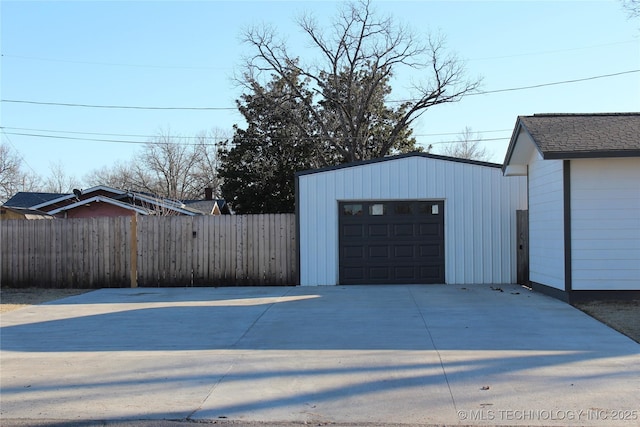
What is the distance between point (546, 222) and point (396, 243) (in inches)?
155

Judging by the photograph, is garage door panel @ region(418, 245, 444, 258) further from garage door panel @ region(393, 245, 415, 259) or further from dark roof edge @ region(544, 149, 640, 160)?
dark roof edge @ region(544, 149, 640, 160)

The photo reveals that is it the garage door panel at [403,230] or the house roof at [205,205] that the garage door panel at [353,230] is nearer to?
the garage door panel at [403,230]

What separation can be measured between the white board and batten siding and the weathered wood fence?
156cm

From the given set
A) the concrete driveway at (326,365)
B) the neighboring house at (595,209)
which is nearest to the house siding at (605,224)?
the neighboring house at (595,209)

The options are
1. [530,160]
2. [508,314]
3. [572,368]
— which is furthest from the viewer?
[530,160]

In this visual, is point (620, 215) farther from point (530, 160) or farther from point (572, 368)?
point (572, 368)

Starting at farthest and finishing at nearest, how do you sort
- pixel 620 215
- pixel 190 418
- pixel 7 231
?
1. pixel 7 231
2. pixel 620 215
3. pixel 190 418

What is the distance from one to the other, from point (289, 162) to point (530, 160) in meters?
22.6

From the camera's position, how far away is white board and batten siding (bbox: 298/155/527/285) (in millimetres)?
15250

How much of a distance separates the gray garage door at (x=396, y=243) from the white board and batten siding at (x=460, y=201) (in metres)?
0.24

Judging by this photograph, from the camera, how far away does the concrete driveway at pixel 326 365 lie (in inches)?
214

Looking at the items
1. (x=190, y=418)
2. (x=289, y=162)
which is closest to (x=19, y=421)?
(x=190, y=418)

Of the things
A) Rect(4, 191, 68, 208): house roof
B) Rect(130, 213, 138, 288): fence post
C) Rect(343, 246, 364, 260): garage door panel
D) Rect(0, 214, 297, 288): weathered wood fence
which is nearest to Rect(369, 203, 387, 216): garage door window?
Rect(343, 246, 364, 260): garage door panel

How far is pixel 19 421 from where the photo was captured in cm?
532
